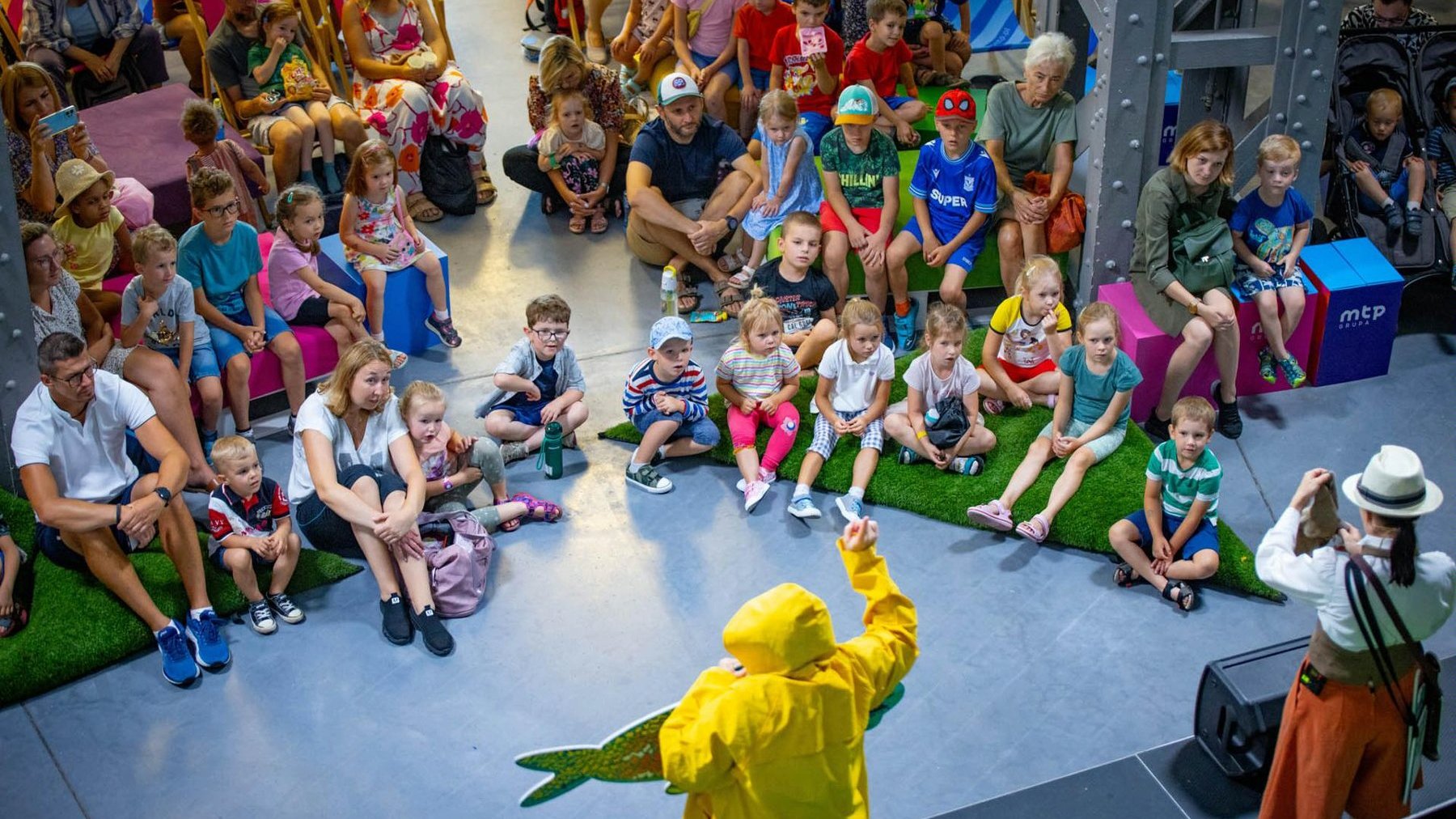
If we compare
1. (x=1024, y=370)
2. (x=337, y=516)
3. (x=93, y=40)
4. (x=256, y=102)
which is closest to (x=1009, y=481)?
(x=1024, y=370)

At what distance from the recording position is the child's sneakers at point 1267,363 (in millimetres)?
6559

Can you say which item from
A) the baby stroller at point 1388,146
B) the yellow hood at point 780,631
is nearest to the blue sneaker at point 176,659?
the yellow hood at point 780,631

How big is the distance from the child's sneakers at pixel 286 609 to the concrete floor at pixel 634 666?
0.18ft

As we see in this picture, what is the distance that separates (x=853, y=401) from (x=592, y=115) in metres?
2.61

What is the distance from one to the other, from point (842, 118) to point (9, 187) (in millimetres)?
3360

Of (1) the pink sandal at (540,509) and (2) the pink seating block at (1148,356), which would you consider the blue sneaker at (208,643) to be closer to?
(1) the pink sandal at (540,509)

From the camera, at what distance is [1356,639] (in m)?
3.86

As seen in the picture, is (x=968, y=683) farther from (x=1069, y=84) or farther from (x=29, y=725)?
(x=1069, y=84)

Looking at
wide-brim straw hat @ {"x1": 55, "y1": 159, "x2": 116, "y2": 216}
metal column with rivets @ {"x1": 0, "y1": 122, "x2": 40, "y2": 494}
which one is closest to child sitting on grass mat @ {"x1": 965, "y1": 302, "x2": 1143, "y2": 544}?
metal column with rivets @ {"x1": 0, "y1": 122, "x2": 40, "y2": 494}

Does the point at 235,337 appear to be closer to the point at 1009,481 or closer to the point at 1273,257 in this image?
the point at 1009,481

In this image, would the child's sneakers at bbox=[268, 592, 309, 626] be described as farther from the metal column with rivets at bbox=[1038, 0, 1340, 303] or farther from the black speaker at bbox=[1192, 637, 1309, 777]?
the metal column with rivets at bbox=[1038, 0, 1340, 303]

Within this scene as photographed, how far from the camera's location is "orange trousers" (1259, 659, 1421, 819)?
3969 millimetres

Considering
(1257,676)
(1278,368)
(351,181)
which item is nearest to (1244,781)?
(1257,676)

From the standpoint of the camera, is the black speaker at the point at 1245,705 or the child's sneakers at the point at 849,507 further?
the child's sneakers at the point at 849,507
